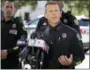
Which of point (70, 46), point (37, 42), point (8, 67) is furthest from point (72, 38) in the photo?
point (8, 67)

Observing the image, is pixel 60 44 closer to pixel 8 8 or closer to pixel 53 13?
pixel 53 13

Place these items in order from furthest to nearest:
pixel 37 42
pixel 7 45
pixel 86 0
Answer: pixel 86 0 < pixel 7 45 < pixel 37 42

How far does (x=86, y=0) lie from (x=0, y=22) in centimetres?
2129

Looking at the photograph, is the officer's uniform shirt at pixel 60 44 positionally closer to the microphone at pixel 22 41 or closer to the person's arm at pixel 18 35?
the microphone at pixel 22 41

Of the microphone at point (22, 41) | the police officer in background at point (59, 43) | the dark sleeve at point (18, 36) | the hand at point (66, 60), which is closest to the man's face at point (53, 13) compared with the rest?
the police officer in background at point (59, 43)

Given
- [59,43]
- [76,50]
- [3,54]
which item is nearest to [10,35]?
[3,54]

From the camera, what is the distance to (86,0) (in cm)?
2645

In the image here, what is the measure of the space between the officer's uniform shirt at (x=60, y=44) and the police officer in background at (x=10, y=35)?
1008mm

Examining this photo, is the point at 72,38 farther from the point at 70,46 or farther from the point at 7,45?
the point at 7,45

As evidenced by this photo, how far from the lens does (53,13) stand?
4.39m

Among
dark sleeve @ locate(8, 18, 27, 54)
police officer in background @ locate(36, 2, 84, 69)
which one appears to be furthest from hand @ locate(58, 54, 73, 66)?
dark sleeve @ locate(8, 18, 27, 54)

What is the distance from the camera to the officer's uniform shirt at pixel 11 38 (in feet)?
17.9

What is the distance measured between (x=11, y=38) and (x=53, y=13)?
4.10ft

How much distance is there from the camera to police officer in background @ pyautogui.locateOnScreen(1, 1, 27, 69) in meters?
5.44
